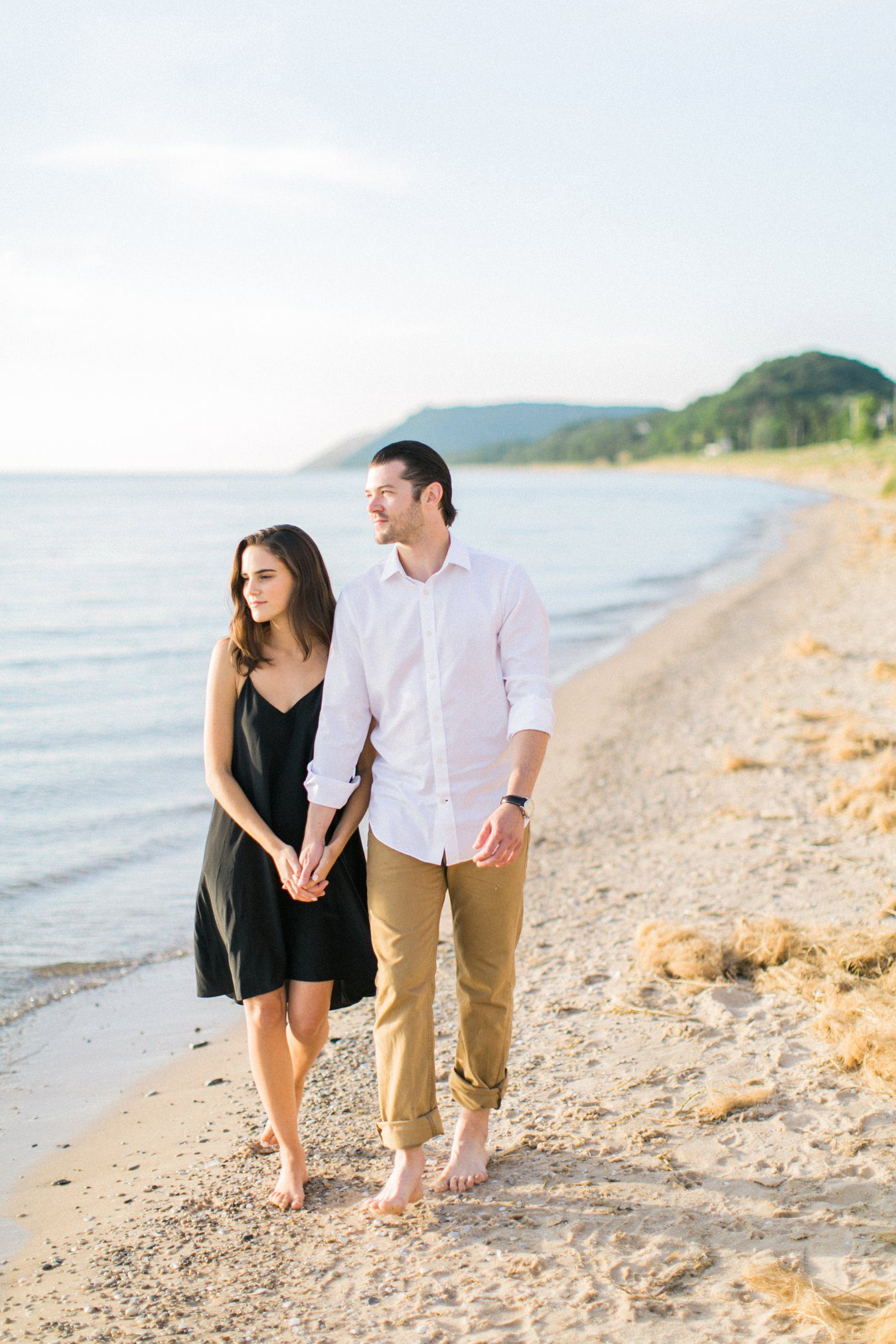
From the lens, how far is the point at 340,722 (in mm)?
3117

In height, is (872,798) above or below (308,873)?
below

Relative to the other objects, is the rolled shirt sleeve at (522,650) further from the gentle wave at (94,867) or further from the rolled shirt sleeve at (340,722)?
the gentle wave at (94,867)

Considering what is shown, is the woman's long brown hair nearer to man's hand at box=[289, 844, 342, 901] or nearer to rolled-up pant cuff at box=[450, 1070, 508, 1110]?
man's hand at box=[289, 844, 342, 901]

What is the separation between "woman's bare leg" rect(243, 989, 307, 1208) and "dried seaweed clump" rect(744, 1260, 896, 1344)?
1.37 metres

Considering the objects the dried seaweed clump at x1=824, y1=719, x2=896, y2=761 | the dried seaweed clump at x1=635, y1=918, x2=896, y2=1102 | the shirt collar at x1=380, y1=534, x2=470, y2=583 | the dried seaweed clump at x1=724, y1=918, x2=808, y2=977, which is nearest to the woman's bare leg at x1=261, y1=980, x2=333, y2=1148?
the shirt collar at x1=380, y1=534, x2=470, y2=583

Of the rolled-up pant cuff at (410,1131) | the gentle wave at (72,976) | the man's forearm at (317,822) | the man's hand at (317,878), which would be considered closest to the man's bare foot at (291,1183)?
the rolled-up pant cuff at (410,1131)

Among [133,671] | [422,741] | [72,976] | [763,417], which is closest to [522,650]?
[422,741]

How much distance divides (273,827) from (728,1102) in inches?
71.8

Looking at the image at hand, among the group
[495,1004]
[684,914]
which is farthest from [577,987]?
[495,1004]

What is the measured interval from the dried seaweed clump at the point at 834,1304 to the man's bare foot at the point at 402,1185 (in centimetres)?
95

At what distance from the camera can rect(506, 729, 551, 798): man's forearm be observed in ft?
9.88

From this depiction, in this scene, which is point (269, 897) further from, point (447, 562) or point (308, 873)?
point (447, 562)

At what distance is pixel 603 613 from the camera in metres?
21.2

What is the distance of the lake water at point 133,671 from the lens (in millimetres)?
6566
